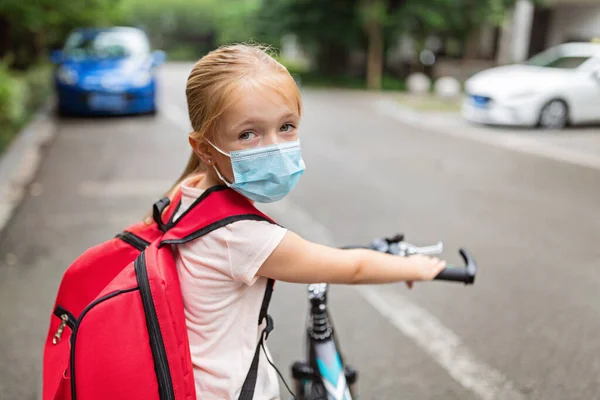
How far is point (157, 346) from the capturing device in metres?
1.33

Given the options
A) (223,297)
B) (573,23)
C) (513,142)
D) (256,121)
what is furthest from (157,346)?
(573,23)

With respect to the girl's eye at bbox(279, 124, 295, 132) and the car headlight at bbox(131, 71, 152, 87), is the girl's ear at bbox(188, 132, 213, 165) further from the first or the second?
the car headlight at bbox(131, 71, 152, 87)

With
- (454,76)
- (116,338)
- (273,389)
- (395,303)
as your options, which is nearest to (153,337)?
(116,338)

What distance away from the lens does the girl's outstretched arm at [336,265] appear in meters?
1.39

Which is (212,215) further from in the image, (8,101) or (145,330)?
(8,101)

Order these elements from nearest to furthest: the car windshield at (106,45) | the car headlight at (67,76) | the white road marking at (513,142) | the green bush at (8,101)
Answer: the green bush at (8,101) → the white road marking at (513,142) → the car headlight at (67,76) → the car windshield at (106,45)

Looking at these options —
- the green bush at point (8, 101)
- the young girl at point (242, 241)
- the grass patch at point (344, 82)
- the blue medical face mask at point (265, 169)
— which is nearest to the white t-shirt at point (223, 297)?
the young girl at point (242, 241)

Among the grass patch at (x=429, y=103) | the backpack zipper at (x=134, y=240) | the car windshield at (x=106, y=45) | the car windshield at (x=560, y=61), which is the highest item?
the backpack zipper at (x=134, y=240)

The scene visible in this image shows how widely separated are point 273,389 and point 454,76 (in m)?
22.4

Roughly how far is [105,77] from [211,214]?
35.3 ft

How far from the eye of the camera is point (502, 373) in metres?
3.09

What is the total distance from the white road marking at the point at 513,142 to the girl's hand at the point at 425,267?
7.82m

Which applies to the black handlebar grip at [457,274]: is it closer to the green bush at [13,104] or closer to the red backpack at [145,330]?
the red backpack at [145,330]

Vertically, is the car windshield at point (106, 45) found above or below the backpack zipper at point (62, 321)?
below
